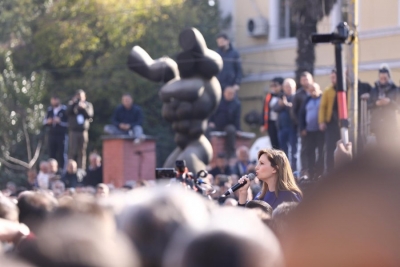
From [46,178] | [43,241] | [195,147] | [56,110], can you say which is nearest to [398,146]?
[43,241]

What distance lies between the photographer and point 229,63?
19672 mm

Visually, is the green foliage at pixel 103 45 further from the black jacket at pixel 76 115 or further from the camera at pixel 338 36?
the camera at pixel 338 36

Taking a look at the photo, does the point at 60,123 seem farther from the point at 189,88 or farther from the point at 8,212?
the point at 8,212

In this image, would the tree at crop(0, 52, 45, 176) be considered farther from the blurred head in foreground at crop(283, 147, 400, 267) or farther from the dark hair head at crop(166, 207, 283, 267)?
the dark hair head at crop(166, 207, 283, 267)

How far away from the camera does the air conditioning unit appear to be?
81.7 ft

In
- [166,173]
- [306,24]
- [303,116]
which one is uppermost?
[306,24]

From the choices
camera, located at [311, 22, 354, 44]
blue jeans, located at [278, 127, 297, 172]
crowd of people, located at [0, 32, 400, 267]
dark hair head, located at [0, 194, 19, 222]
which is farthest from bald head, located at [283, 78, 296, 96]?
crowd of people, located at [0, 32, 400, 267]

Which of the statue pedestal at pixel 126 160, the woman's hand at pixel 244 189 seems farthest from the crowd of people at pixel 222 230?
the statue pedestal at pixel 126 160

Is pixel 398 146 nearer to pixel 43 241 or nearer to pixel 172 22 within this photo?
pixel 43 241

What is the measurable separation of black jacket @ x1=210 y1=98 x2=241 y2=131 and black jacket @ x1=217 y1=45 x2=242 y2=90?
2650 millimetres

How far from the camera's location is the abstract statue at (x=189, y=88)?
12.9 meters

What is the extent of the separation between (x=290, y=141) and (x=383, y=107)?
2.51 meters

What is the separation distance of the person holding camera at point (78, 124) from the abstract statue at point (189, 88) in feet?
9.92

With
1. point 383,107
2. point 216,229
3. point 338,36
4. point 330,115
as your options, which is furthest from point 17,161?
point 216,229
